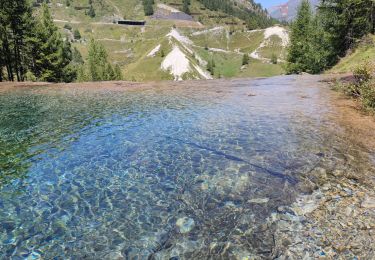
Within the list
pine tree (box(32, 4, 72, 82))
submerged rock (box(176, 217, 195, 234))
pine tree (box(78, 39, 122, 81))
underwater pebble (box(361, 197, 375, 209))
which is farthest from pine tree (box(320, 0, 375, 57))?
pine tree (box(78, 39, 122, 81))

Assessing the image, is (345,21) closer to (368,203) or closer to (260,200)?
(368,203)

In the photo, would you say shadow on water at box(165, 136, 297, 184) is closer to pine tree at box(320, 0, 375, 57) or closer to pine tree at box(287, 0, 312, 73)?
pine tree at box(320, 0, 375, 57)

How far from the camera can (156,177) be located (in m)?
12.4

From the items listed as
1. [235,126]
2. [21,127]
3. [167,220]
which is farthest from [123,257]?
[21,127]

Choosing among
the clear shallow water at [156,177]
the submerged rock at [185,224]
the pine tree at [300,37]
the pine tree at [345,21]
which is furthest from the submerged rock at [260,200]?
the pine tree at [300,37]

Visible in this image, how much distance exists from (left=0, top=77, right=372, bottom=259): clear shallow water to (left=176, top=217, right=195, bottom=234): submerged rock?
0.10 m

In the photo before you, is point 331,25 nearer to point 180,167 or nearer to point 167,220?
point 180,167

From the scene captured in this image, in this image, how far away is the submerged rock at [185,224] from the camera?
29.2 ft

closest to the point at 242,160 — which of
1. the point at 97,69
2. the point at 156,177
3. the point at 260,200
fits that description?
the point at 260,200

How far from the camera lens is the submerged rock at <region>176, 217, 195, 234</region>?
8891mm

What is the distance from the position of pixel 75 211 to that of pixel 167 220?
3.41m

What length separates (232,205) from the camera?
1006 centimetres

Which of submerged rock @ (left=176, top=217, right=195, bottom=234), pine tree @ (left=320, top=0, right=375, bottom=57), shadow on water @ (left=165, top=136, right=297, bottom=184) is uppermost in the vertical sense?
pine tree @ (left=320, top=0, right=375, bottom=57)

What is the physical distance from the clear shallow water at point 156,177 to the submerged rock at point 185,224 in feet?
0.33
